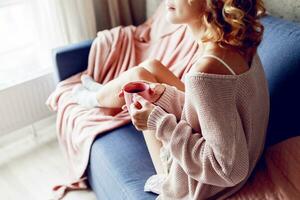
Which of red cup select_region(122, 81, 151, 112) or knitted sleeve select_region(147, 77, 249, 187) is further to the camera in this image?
red cup select_region(122, 81, 151, 112)

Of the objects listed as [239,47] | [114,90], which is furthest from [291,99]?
[114,90]

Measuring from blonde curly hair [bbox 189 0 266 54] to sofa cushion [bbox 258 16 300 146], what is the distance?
398 millimetres

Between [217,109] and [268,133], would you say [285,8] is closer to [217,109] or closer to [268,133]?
[268,133]

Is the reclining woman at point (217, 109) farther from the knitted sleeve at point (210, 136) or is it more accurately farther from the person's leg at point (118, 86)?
the person's leg at point (118, 86)

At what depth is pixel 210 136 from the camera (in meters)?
1.00

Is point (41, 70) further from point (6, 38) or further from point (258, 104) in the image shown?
point (258, 104)

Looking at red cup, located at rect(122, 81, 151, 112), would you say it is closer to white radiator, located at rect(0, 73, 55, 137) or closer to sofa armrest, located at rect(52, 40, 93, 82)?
sofa armrest, located at rect(52, 40, 93, 82)

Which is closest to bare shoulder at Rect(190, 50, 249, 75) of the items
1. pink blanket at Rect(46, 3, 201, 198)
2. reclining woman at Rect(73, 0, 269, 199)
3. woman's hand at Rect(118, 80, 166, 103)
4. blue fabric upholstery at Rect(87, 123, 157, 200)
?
reclining woman at Rect(73, 0, 269, 199)

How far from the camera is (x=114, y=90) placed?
172 centimetres

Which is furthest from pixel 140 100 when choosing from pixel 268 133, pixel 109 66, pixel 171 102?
pixel 109 66

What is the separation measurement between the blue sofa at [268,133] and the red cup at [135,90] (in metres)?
0.34

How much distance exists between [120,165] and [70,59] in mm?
859

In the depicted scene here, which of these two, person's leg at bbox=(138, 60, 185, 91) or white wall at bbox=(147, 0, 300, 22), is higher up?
white wall at bbox=(147, 0, 300, 22)

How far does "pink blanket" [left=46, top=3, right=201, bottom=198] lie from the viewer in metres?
1.78
